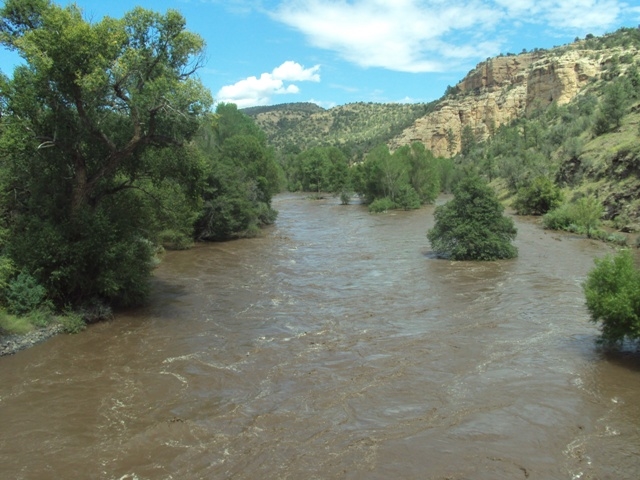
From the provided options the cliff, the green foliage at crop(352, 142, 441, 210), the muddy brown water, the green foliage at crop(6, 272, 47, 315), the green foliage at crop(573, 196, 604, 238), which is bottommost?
the muddy brown water

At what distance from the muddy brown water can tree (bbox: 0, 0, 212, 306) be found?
2.54 metres

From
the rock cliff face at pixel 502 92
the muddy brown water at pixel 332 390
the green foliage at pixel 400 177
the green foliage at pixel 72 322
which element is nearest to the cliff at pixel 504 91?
the rock cliff face at pixel 502 92

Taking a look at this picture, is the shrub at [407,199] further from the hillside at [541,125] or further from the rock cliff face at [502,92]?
the rock cliff face at [502,92]

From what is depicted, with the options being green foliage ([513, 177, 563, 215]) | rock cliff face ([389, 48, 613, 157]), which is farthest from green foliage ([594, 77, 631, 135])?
rock cliff face ([389, 48, 613, 157])

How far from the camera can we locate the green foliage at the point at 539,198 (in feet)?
154

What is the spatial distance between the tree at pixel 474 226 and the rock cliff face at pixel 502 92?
8471 cm

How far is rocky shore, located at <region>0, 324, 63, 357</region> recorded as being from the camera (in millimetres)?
14562

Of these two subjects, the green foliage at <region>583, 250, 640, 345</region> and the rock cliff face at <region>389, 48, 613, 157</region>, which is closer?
the green foliage at <region>583, 250, 640, 345</region>

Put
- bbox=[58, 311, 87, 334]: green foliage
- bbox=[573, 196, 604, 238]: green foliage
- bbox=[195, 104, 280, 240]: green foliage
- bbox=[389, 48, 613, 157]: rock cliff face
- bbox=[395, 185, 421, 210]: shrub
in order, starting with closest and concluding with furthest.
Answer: bbox=[58, 311, 87, 334]: green foliage, bbox=[573, 196, 604, 238]: green foliage, bbox=[195, 104, 280, 240]: green foliage, bbox=[395, 185, 421, 210]: shrub, bbox=[389, 48, 613, 157]: rock cliff face

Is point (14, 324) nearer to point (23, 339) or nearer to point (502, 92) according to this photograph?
point (23, 339)

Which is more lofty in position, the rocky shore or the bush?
the bush

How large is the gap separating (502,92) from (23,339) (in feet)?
474

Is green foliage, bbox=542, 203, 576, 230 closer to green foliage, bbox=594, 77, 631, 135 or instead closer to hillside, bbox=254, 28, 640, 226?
hillside, bbox=254, 28, 640, 226

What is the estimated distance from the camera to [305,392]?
39.7 ft
